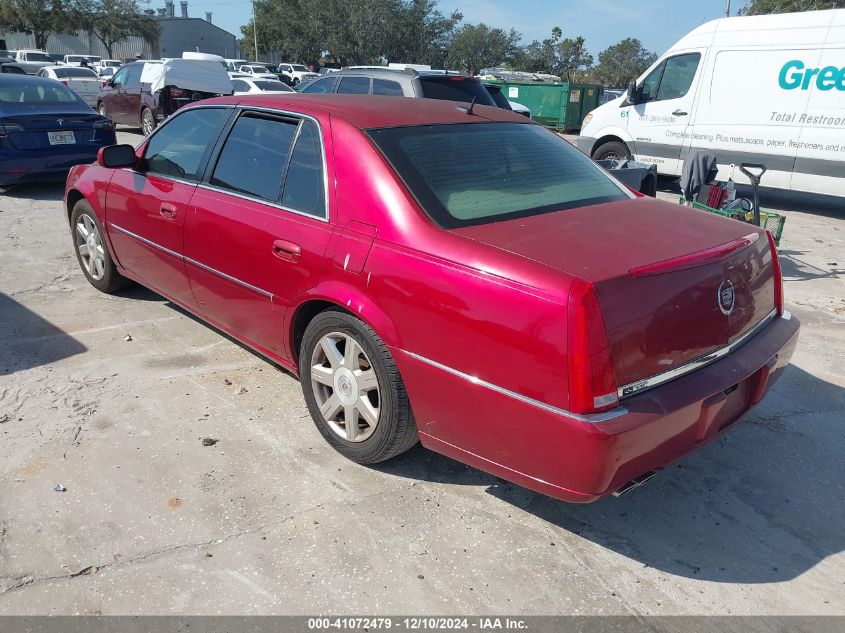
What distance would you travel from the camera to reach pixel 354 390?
3145 mm

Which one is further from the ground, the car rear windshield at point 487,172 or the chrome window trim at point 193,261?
the car rear windshield at point 487,172

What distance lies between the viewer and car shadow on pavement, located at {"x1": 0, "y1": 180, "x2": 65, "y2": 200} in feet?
30.6

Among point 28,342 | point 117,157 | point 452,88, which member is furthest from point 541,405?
point 452,88

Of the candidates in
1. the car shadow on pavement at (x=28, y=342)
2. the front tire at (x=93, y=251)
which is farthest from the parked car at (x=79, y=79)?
the car shadow on pavement at (x=28, y=342)

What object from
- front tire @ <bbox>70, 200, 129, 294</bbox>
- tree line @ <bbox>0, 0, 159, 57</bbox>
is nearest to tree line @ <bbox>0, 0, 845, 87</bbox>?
tree line @ <bbox>0, 0, 159, 57</bbox>

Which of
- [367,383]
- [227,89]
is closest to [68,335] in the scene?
[367,383]

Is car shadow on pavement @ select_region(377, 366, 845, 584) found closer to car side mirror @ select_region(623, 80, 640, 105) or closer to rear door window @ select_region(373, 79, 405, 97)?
rear door window @ select_region(373, 79, 405, 97)

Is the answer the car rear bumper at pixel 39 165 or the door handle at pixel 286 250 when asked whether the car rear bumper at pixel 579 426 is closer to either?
the door handle at pixel 286 250

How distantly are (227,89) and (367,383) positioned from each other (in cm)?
1470

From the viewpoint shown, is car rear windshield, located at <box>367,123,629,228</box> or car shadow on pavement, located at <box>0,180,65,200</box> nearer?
car rear windshield, located at <box>367,123,629,228</box>

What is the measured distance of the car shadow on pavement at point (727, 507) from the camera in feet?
9.05

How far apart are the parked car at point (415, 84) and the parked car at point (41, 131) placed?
11.7 ft

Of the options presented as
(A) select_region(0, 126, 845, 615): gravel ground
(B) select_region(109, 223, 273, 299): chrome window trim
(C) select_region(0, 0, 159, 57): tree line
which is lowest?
(A) select_region(0, 126, 845, 615): gravel ground

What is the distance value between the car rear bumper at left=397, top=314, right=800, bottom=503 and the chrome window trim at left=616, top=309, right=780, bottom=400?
0.9 inches
